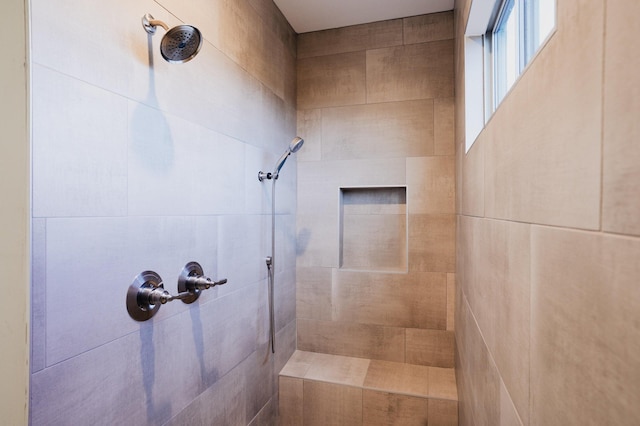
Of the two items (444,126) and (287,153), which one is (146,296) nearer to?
(287,153)

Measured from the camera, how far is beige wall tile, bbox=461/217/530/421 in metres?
0.61

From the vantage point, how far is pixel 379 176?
2203 mm

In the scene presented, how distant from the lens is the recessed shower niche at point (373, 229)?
2.26 meters

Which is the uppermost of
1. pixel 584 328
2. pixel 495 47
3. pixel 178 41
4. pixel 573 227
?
pixel 495 47

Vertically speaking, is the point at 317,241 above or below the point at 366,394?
above

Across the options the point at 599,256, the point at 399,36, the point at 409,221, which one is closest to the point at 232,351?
the point at 409,221

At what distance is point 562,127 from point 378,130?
1807 mm

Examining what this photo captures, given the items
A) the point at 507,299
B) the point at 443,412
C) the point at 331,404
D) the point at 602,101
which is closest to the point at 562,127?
the point at 602,101

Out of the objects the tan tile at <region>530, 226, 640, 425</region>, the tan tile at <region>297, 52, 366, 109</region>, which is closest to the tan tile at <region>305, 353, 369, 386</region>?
the tan tile at <region>530, 226, 640, 425</region>

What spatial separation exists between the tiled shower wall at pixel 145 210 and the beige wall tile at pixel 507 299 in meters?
1.01

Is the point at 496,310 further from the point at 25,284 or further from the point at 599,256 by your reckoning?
the point at 25,284

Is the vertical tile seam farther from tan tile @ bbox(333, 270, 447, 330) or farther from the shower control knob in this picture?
tan tile @ bbox(333, 270, 447, 330)

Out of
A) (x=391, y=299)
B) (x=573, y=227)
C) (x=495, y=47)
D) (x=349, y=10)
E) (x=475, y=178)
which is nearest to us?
(x=573, y=227)

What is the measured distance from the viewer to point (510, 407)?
69cm
